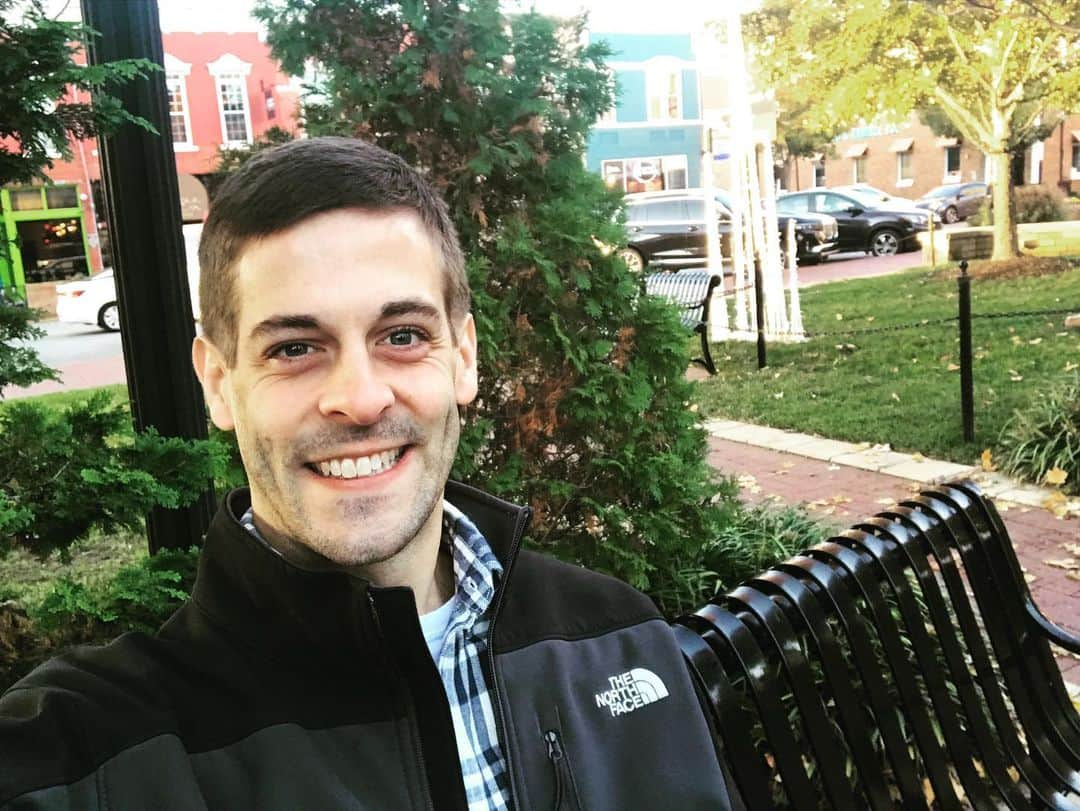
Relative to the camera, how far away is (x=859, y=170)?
46.0 m

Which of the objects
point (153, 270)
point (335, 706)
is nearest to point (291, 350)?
point (335, 706)

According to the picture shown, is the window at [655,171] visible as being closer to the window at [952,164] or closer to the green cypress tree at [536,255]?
the window at [952,164]

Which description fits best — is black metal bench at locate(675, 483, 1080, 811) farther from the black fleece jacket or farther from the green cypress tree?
the green cypress tree

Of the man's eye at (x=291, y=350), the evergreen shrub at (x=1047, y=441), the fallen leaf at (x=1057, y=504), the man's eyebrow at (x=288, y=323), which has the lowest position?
the fallen leaf at (x=1057, y=504)

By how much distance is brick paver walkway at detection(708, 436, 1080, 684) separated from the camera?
4.52m

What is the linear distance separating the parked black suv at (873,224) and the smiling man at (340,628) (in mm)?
22591

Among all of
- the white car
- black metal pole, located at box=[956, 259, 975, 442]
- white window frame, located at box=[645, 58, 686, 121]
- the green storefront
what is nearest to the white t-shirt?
the green storefront

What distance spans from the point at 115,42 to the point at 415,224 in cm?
148

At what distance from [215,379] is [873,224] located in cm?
2335

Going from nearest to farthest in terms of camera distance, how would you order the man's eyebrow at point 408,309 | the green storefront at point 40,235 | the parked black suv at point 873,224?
the man's eyebrow at point 408,309 → the green storefront at point 40,235 → the parked black suv at point 873,224

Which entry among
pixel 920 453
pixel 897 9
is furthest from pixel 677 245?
pixel 920 453

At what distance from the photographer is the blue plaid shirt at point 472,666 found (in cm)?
158

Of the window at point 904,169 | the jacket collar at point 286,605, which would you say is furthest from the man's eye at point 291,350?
the window at point 904,169

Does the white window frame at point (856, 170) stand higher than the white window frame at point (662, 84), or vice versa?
the white window frame at point (662, 84)
